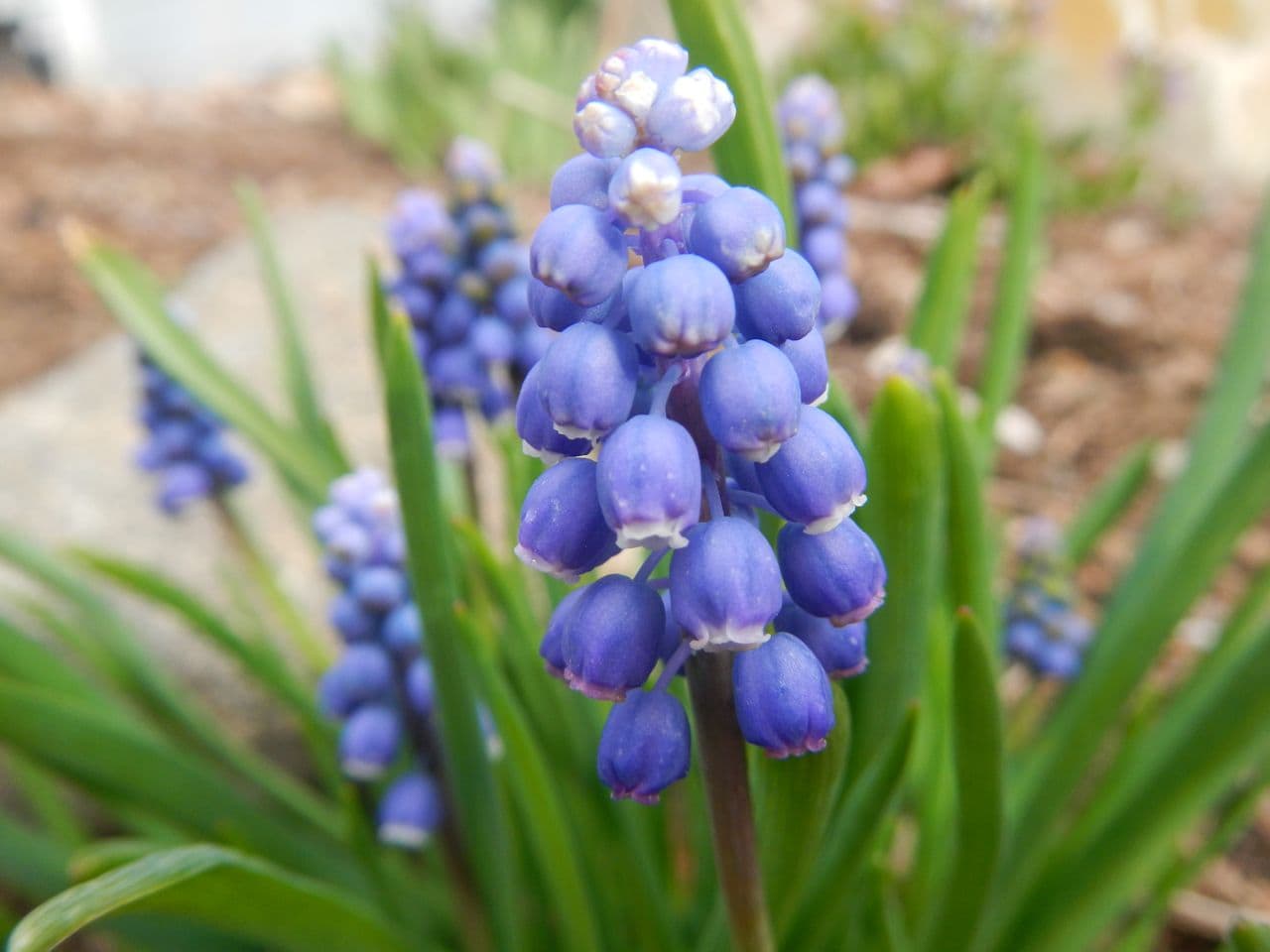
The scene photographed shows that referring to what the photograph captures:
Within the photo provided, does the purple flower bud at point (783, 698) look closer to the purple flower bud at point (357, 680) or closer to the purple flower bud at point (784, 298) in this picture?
the purple flower bud at point (784, 298)

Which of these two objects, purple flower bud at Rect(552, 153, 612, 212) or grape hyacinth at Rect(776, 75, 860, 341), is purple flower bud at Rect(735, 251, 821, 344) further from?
grape hyacinth at Rect(776, 75, 860, 341)

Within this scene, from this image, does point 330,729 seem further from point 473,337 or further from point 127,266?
point 127,266

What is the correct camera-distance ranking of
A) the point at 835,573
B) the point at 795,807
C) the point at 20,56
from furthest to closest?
the point at 20,56
the point at 795,807
the point at 835,573

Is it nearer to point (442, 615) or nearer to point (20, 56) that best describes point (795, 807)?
point (442, 615)

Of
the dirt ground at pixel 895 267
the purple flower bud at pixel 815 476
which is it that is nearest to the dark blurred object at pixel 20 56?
the dirt ground at pixel 895 267

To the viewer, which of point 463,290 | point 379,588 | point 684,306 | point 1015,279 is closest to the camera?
point 684,306

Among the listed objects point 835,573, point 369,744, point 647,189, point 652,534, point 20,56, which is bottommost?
point 369,744

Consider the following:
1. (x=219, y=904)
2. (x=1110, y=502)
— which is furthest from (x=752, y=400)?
(x=1110, y=502)
